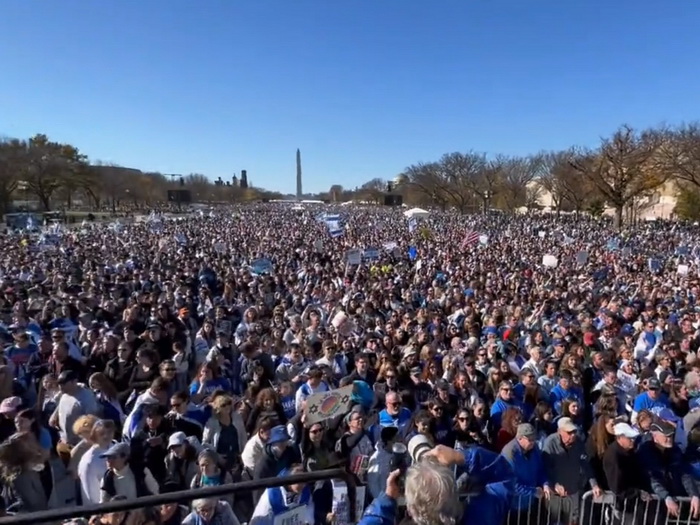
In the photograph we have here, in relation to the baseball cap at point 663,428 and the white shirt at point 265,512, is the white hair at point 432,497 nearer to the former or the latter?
the white shirt at point 265,512

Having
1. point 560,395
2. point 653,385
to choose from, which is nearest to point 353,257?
point 560,395

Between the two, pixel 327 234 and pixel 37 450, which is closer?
pixel 37 450

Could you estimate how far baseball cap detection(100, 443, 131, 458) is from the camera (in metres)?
3.65

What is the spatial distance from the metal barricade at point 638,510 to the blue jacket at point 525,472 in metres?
0.38

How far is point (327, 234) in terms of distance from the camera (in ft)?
114

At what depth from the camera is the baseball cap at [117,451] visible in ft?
12.0

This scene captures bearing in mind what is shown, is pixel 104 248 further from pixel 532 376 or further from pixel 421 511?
pixel 421 511

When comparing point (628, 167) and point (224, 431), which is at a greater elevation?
point (628, 167)

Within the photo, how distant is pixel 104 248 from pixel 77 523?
24357 mm

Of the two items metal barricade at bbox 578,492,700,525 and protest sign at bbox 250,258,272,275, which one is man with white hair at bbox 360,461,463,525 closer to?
metal barricade at bbox 578,492,700,525

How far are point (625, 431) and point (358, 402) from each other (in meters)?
2.42

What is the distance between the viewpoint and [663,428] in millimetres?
4234

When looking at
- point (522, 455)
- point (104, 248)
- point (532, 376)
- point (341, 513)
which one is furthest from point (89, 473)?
point (104, 248)

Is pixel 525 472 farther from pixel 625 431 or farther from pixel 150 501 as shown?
pixel 150 501
